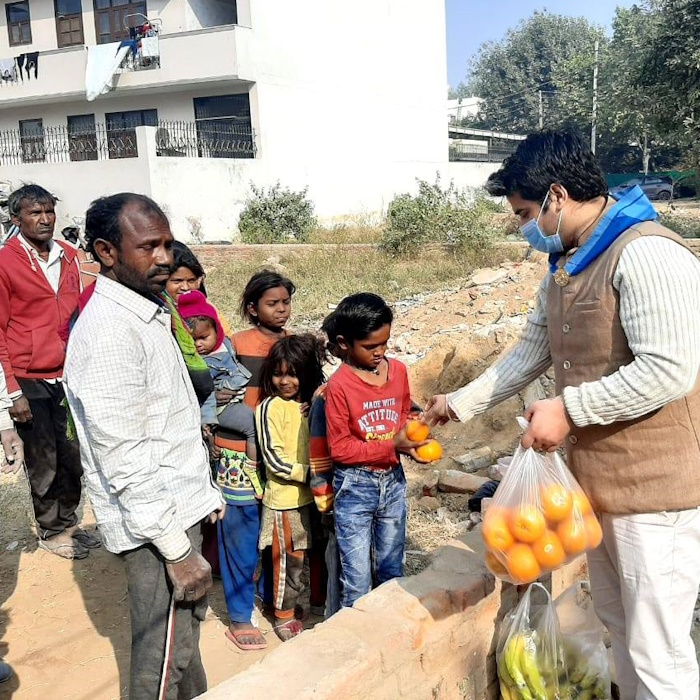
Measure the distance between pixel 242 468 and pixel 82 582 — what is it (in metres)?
1.45

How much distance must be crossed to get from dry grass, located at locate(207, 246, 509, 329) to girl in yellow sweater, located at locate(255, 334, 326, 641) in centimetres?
713

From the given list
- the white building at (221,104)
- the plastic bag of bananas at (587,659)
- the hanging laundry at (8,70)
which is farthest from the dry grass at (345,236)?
the plastic bag of bananas at (587,659)

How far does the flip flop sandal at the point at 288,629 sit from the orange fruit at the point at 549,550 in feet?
5.36

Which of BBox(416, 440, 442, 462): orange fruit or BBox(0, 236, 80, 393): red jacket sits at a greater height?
BBox(0, 236, 80, 393): red jacket

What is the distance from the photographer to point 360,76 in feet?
71.7

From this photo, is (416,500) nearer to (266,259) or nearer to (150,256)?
(150,256)

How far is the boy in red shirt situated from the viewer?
2.97 meters

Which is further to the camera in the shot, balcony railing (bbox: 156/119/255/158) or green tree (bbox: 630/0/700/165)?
balcony railing (bbox: 156/119/255/158)

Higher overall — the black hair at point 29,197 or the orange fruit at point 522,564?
the black hair at point 29,197

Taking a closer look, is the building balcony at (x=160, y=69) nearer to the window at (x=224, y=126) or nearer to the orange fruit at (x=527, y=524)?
the window at (x=224, y=126)

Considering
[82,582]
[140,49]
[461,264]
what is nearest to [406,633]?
[82,582]

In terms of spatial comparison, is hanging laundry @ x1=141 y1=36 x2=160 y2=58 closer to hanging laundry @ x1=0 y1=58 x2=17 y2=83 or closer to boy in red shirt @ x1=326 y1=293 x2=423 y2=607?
hanging laundry @ x1=0 y1=58 x2=17 y2=83

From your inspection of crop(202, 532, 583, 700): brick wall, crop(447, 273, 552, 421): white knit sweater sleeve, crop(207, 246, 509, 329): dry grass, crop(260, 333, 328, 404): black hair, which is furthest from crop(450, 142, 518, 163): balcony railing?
crop(202, 532, 583, 700): brick wall

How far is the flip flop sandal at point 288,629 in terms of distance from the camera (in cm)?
343
